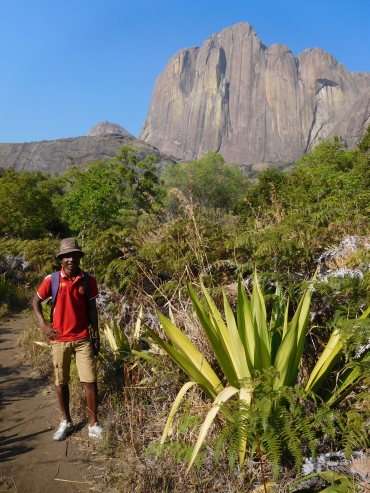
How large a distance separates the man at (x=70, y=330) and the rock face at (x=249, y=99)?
14355 centimetres

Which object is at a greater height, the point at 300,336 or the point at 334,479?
the point at 300,336

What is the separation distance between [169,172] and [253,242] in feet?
159

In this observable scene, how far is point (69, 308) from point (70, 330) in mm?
173

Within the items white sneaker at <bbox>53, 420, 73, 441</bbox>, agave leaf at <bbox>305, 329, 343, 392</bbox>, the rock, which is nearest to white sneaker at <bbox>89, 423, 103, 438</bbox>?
white sneaker at <bbox>53, 420, 73, 441</bbox>

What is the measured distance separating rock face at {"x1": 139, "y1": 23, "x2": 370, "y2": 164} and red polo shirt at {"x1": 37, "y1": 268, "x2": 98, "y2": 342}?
14355 cm

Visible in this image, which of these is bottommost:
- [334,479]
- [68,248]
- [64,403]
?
[64,403]

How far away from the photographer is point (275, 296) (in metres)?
3.15

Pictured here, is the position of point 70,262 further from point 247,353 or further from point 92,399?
point 247,353

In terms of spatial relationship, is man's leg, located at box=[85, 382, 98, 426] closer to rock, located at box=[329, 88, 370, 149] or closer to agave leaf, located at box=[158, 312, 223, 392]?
agave leaf, located at box=[158, 312, 223, 392]

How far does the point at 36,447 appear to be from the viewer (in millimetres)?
3053

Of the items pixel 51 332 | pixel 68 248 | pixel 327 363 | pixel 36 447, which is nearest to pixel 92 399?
pixel 36 447

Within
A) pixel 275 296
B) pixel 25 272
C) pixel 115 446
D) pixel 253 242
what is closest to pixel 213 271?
pixel 253 242

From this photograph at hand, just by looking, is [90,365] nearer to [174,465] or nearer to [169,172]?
[174,465]

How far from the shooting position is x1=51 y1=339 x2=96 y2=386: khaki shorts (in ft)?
10.6
